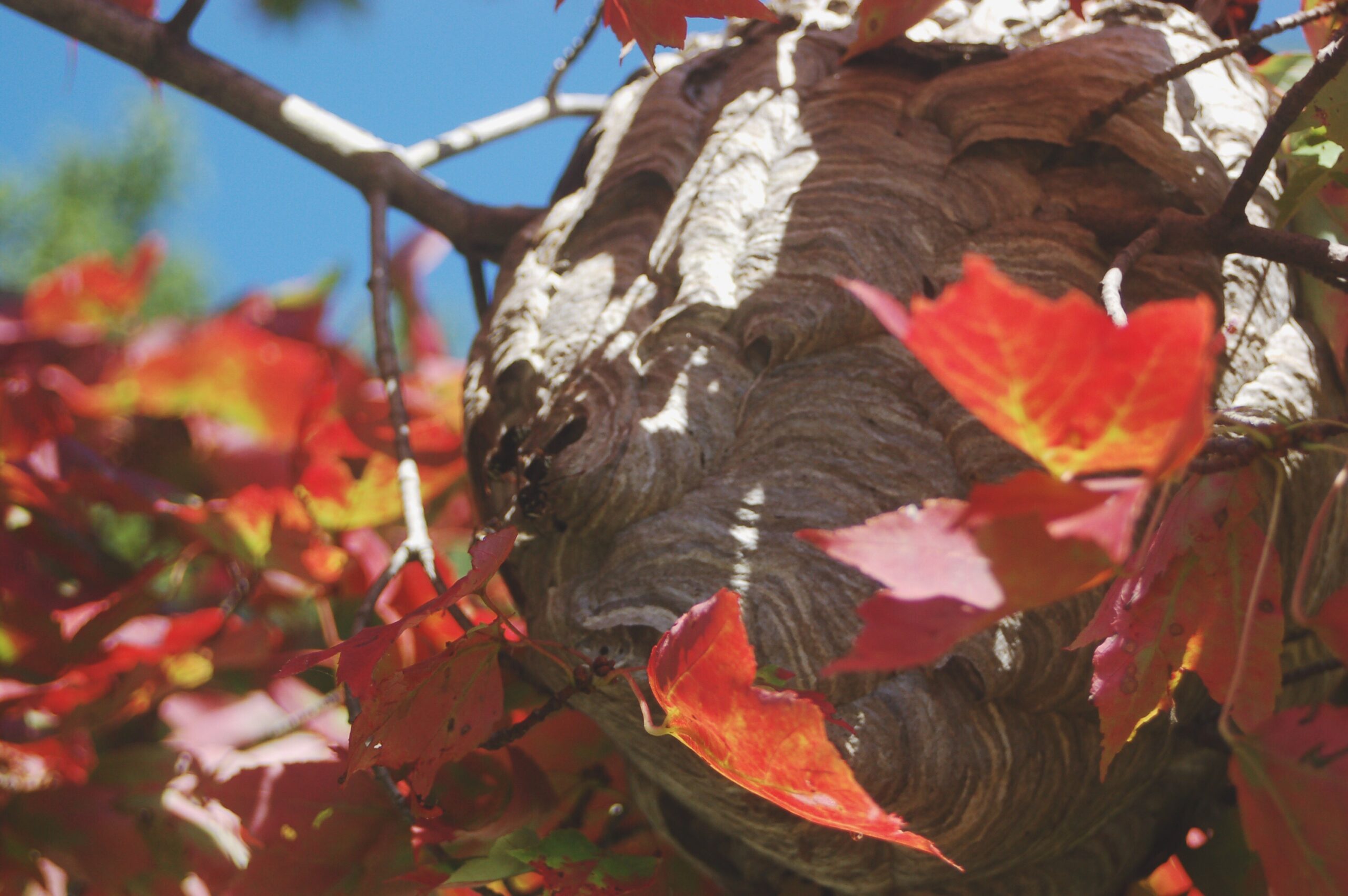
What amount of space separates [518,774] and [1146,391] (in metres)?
0.53

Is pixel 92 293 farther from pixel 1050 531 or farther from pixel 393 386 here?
pixel 1050 531

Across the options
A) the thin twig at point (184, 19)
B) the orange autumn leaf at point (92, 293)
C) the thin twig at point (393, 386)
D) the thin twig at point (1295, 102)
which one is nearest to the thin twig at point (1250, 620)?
the thin twig at point (1295, 102)

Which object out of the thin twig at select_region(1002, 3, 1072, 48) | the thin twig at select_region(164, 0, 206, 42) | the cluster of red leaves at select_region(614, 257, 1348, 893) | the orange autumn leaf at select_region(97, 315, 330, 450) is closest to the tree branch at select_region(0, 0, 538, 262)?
the thin twig at select_region(164, 0, 206, 42)

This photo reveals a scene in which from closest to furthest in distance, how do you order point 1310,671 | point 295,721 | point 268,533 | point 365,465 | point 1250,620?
point 1250,620 → point 1310,671 → point 295,721 → point 268,533 → point 365,465

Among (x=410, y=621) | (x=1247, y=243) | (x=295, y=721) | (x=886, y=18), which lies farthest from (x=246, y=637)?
(x=1247, y=243)

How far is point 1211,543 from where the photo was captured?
461 millimetres

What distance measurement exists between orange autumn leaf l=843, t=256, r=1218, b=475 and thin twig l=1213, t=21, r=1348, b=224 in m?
0.31

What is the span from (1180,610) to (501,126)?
0.95 m

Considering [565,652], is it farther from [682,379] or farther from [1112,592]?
[1112,592]

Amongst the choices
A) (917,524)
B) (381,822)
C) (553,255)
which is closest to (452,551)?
(553,255)

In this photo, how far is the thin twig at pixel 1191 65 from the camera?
1.95ft

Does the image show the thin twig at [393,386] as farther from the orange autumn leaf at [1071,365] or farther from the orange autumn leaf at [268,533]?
the orange autumn leaf at [1071,365]

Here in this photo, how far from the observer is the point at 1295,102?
20.4 inches

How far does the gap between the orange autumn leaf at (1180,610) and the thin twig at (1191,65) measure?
0.32 metres
